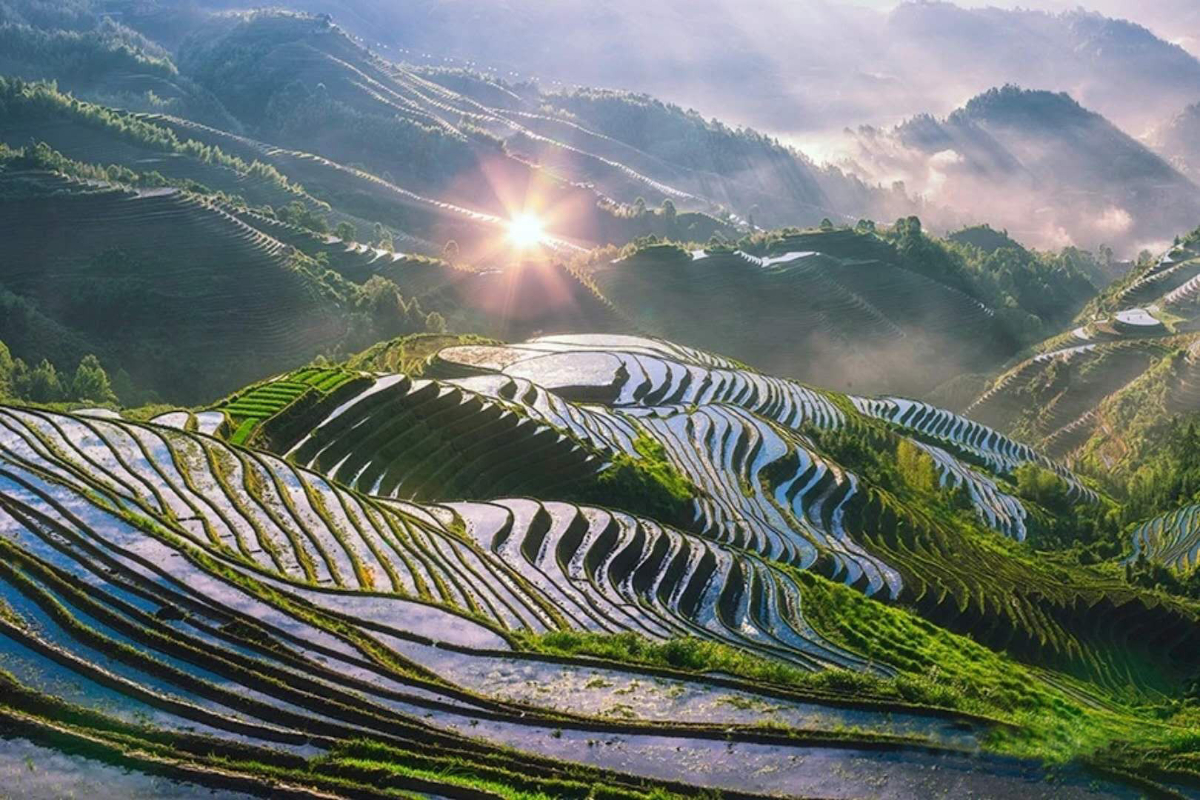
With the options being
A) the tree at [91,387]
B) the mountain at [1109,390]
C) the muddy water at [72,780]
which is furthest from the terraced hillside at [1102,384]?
the muddy water at [72,780]

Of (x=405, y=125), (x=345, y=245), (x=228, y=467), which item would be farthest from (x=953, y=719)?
(x=405, y=125)

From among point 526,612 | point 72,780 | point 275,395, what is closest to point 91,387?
point 275,395

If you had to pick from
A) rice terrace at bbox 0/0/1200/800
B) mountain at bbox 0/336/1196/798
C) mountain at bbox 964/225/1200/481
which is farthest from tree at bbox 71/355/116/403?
mountain at bbox 964/225/1200/481

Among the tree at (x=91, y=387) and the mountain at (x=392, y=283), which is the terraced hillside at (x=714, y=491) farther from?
the mountain at (x=392, y=283)

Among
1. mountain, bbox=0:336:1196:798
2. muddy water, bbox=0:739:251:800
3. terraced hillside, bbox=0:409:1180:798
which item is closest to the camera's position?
muddy water, bbox=0:739:251:800

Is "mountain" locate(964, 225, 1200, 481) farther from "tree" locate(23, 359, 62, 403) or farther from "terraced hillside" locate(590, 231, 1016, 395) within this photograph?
"tree" locate(23, 359, 62, 403)

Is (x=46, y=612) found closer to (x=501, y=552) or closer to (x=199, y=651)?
(x=199, y=651)
